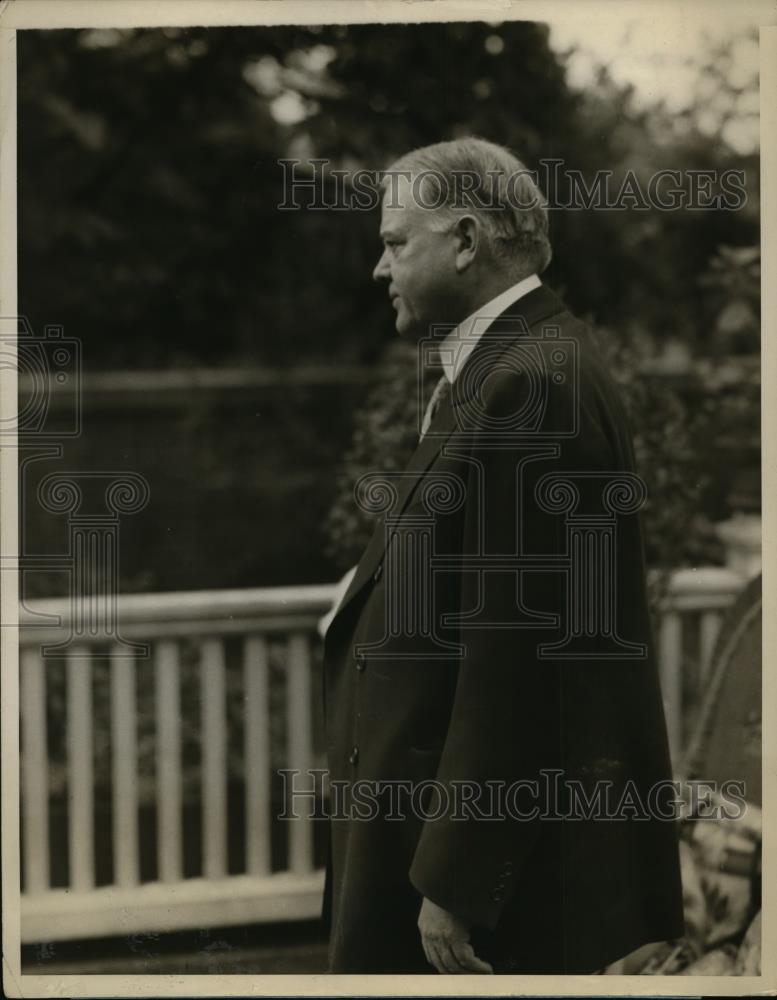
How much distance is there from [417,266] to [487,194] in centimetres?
21

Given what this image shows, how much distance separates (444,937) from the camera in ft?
7.48

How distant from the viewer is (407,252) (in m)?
2.44

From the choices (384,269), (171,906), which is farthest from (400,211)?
(171,906)

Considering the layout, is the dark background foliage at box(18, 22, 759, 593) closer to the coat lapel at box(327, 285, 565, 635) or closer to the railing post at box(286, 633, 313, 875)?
the railing post at box(286, 633, 313, 875)

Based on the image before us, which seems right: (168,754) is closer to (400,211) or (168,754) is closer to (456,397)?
(456,397)

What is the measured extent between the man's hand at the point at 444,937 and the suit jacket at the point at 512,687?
66mm

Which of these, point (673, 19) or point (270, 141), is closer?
point (673, 19)

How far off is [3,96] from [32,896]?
77.9 inches

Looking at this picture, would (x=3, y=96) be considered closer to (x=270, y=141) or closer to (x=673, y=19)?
(x=270, y=141)

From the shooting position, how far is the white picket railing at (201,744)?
2.96 metres

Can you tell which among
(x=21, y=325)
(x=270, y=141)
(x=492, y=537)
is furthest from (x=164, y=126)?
(x=492, y=537)

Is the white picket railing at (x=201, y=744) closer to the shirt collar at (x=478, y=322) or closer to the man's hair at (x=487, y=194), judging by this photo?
the shirt collar at (x=478, y=322)

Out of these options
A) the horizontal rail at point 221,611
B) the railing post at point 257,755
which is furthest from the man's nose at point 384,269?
the railing post at point 257,755

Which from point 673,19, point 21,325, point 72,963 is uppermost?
point 673,19
